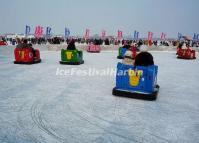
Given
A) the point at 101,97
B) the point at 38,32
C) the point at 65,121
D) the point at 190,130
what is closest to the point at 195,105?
the point at 190,130

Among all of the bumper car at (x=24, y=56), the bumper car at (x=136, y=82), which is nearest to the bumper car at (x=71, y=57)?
the bumper car at (x=24, y=56)

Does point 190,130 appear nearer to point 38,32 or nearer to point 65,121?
point 65,121

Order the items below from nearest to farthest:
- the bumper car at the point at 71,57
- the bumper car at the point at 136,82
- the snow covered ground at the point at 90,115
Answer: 1. the snow covered ground at the point at 90,115
2. the bumper car at the point at 136,82
3. the bumper car at the point at 71,57

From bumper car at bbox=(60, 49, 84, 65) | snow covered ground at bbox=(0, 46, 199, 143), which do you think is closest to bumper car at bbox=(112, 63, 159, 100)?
snow covered ground at bbox=(0, 46, 199, 143)

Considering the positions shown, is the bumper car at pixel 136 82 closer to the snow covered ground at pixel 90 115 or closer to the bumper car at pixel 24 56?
the snow covered ground at pixel 90 115

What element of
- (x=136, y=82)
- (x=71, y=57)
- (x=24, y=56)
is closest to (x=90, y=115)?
(x=136, y=82)

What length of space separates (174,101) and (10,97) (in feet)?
13.0

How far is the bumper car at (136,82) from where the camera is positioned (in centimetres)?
601

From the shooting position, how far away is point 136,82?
20.3ft

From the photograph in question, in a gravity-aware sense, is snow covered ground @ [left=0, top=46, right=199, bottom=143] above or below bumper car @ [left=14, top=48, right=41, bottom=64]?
below

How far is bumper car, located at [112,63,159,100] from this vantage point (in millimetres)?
6012

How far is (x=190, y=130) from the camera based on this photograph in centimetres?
415

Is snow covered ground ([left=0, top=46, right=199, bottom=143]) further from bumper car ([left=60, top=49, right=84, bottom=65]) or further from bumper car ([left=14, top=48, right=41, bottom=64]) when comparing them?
bumper car ([left=60, top=49, right=84, bottom=65])

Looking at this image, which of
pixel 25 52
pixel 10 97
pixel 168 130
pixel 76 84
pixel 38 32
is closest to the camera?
pixel 168 130
